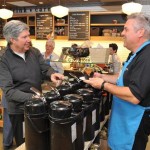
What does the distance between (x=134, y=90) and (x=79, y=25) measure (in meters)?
5.42

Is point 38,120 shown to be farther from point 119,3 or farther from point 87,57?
point 119,3

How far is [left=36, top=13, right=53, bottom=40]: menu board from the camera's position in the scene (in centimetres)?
693

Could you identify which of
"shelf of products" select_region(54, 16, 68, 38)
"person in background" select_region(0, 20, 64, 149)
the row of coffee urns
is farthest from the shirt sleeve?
"shelf of products" select_region(54, 16, 68, 38)

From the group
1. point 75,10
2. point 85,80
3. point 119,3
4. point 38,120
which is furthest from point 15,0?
point 38,120

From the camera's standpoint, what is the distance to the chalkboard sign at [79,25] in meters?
Result: 6.70

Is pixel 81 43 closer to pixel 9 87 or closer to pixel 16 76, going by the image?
pixel 16 76

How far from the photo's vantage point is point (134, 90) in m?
1.57

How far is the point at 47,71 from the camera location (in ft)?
7.84

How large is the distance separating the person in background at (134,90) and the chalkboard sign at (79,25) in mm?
5040

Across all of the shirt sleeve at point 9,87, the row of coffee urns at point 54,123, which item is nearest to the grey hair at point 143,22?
the row of coffee urns at point 54,123

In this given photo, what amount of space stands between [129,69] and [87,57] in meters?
0.89

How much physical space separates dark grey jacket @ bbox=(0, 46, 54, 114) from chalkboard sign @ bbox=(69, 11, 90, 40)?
4605 millimetres

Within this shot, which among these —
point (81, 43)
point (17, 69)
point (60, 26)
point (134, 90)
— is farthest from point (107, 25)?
point (134, 90)

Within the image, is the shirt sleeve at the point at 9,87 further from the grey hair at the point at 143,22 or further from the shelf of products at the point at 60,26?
the shelf of products at the point at 60,26
